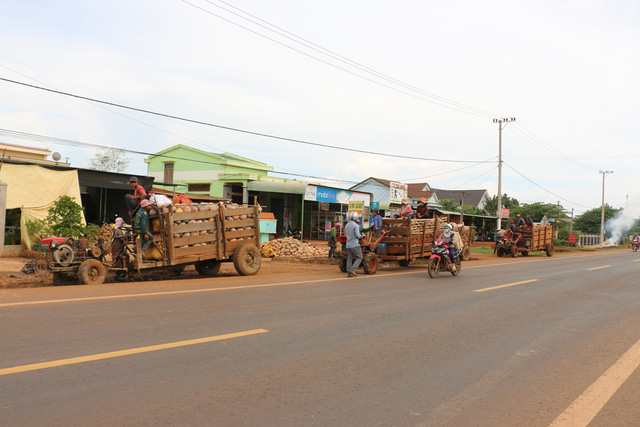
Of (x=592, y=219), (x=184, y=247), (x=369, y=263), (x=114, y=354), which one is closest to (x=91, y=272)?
(x=184, y=247)

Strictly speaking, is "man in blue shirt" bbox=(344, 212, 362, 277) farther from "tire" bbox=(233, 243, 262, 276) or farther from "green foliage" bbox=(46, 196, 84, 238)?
"green foliage" bbox=(46, 196, 84, 238)

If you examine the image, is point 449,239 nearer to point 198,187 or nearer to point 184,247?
point 184,247

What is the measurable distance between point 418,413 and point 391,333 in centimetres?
255

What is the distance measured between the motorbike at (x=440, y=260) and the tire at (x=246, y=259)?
4.78m

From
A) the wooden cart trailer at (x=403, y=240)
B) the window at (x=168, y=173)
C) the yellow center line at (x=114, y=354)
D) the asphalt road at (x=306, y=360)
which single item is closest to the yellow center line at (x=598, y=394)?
the asphalt road at (x=306, y=360)

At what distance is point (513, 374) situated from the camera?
4.87 metres

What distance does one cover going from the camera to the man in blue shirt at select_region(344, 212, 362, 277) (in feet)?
41.6

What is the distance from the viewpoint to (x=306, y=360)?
4.99 meters

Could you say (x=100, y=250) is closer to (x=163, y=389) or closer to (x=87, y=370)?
(x=87, y=370)

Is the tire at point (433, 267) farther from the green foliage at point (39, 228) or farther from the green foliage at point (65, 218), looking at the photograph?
the green foliage at point (39, 228)

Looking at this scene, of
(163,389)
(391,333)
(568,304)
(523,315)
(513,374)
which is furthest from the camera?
(568,304)

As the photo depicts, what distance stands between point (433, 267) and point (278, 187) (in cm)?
1721

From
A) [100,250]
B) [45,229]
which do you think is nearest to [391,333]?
[100,250]

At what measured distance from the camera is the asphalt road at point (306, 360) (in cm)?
371
